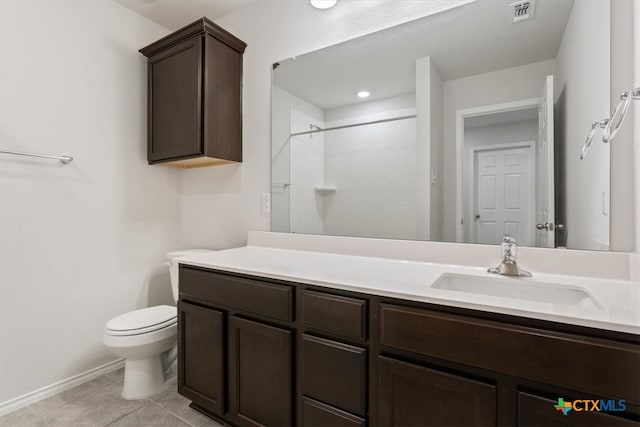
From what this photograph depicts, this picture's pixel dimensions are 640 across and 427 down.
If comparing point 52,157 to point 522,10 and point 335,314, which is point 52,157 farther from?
point 522,10

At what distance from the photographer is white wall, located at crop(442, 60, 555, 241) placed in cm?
132

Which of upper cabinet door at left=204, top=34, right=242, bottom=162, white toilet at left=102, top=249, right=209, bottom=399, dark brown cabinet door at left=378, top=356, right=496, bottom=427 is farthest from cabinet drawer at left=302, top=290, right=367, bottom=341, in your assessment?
upper cabinet door at left=204, top=34, right=242, bottom=162

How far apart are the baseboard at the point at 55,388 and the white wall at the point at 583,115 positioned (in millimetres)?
2742

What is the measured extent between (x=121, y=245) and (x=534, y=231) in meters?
2.49

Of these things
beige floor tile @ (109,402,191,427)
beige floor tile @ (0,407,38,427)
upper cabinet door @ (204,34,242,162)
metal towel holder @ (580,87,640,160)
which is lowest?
beige floor tile @ (0,407,38,427)

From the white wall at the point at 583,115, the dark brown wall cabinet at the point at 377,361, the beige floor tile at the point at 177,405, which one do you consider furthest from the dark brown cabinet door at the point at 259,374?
the white wall at the point at 583,115

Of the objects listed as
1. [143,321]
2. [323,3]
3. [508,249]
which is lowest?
[143,321]

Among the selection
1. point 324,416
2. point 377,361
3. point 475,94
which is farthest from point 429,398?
point 475,94

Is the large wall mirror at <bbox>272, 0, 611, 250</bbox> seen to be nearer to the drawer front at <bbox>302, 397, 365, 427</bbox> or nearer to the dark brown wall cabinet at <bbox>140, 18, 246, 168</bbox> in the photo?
the dark brown wall cabinet at <bbox>140, 18, 246, 168</bbox>

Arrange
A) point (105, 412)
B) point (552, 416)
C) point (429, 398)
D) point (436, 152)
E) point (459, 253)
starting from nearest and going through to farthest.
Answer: point (552, 416) < point (429, 398) < point (459, 253) < point (436, 152) < point (105, 412)

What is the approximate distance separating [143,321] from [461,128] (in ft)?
6.53

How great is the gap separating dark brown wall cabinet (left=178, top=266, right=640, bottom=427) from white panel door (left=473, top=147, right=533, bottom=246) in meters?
0.64

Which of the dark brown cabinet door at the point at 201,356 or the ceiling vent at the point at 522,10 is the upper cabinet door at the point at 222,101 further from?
the ceiling vent at the point at 522,10

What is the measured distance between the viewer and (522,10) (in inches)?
52.6
